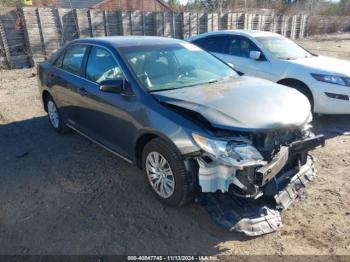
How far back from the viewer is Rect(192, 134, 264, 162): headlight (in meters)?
2.73

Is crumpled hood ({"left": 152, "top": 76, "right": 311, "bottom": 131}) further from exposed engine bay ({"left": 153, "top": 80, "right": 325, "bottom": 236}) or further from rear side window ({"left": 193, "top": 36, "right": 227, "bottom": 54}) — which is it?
rear side window ({"left": 193, "top": 36, "right": 227, "bottom": 54})

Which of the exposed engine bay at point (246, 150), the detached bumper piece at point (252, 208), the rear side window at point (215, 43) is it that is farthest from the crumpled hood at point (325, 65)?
the detached bumper piece at point (252, 208)

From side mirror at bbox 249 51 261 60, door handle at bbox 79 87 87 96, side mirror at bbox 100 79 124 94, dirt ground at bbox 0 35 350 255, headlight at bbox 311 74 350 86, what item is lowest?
dirt ground at bbox 0 35 350 255

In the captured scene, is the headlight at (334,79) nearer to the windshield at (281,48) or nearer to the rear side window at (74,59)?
the windshield at (281,48)

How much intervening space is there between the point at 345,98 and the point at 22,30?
11747 millimetres

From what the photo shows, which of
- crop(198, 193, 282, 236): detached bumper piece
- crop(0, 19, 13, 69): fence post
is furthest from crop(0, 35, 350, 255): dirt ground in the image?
crop(0, 19, 13, 69): fence post

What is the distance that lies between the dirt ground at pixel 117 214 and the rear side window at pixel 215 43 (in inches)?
130

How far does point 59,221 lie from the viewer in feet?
10.5

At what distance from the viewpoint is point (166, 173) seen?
3.22m

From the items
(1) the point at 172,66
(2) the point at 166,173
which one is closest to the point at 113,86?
(1) the point at 172,66

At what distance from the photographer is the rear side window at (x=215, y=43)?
23.1 feet

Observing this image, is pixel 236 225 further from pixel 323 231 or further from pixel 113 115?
pixel 113 115

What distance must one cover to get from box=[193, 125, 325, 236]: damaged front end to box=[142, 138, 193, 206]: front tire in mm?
190

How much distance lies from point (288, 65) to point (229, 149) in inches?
150
